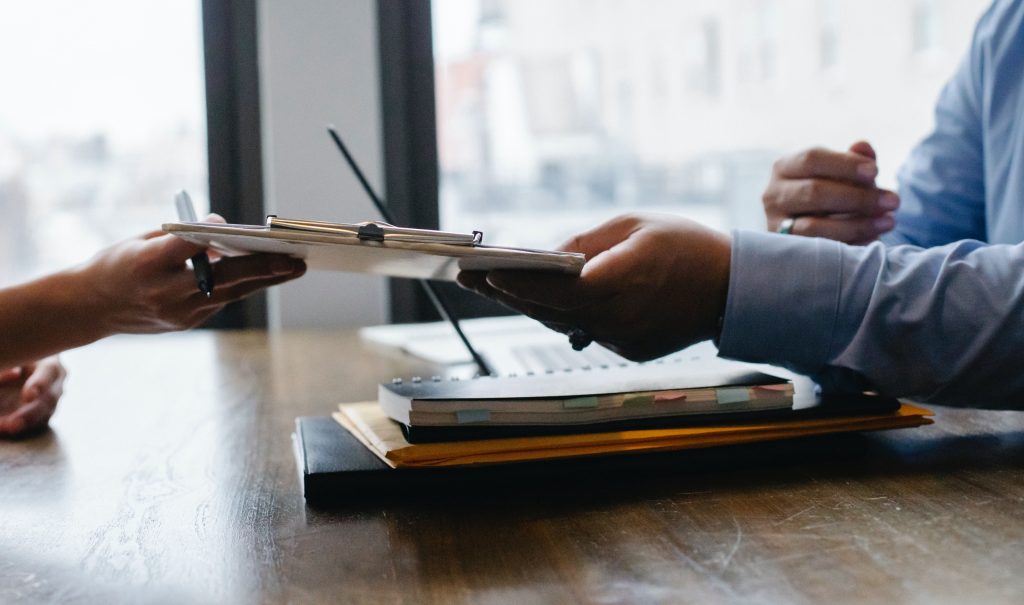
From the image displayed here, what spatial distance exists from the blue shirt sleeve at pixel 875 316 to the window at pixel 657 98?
130 cm

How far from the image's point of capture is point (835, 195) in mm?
855

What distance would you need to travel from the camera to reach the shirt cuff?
64cm

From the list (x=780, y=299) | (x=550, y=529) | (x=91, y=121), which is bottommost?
(x=550, y=529)

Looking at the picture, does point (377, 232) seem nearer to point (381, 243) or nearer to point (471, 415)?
point (381, 243)

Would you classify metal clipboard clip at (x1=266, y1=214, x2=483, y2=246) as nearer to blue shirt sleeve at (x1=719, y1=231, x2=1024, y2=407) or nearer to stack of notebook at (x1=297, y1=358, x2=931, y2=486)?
stack of notebook at (x1=297, y1=358, x2=931, y2=486)

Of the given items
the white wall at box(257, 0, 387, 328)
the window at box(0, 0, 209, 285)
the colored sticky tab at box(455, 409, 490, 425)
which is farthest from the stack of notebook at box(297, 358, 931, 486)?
the window at box(0, 0, 209, 285)

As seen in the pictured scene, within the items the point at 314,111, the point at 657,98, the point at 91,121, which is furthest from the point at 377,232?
the point at 657,98

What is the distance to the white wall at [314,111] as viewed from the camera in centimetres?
169

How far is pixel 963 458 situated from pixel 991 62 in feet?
1.83

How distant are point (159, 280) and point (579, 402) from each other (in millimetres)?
358

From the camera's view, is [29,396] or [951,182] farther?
[951,182]

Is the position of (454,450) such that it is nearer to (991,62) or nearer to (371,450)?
(371,450)

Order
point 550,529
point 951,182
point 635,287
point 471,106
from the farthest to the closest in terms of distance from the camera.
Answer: point 471,106
point 951,182
point 635,287
point 550,529

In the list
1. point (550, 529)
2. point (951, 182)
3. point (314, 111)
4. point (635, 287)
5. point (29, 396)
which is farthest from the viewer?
point (314, 111)
